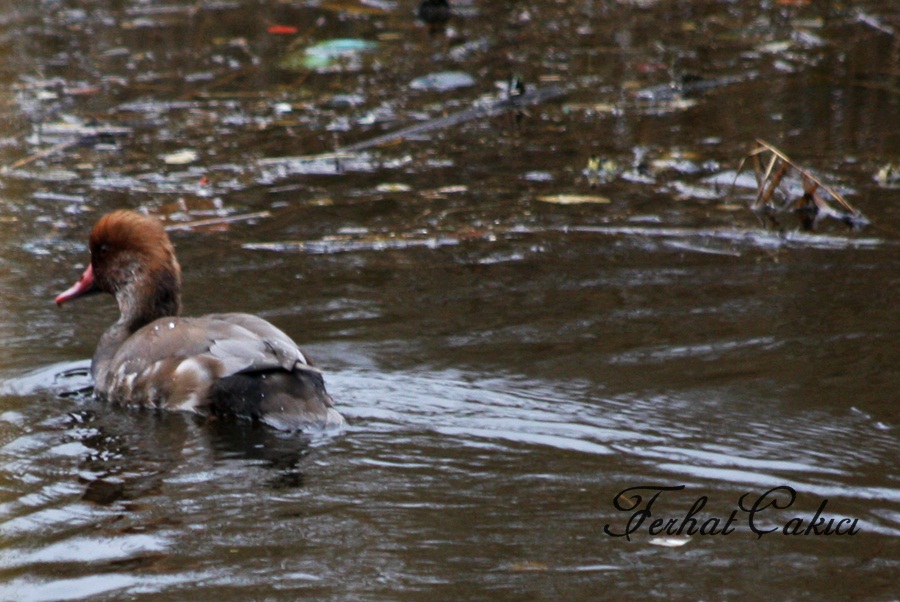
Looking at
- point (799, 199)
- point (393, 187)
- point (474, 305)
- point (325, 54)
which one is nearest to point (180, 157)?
point (393, 187)

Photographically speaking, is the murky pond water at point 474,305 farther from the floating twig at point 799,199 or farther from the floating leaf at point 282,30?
the floating twig at point 799,199

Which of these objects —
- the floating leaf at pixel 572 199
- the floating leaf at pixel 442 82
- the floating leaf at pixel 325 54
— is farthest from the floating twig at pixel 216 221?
the floating leaf at pixel 325 54

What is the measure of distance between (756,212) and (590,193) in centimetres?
108

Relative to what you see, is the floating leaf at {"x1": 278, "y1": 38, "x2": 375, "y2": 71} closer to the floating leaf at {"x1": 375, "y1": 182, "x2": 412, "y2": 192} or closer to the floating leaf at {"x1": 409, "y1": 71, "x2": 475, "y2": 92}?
the floating leaf at {"x1": 409, "y1": 71, "x2": 475, "y2": 92}

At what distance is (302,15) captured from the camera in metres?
14.2

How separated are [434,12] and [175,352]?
27.6 feet

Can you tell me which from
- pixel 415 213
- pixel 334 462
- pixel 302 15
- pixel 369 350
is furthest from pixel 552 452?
pixel 302 15

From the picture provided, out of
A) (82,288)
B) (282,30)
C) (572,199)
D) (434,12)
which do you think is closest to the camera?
(82,288)

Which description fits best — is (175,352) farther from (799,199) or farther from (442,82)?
(442,82)

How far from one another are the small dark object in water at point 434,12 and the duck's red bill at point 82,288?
742cm

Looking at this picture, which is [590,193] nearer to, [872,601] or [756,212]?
[756,212]

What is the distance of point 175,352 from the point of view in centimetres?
627

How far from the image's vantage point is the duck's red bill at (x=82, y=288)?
709 cm

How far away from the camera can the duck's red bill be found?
23.3 ft
